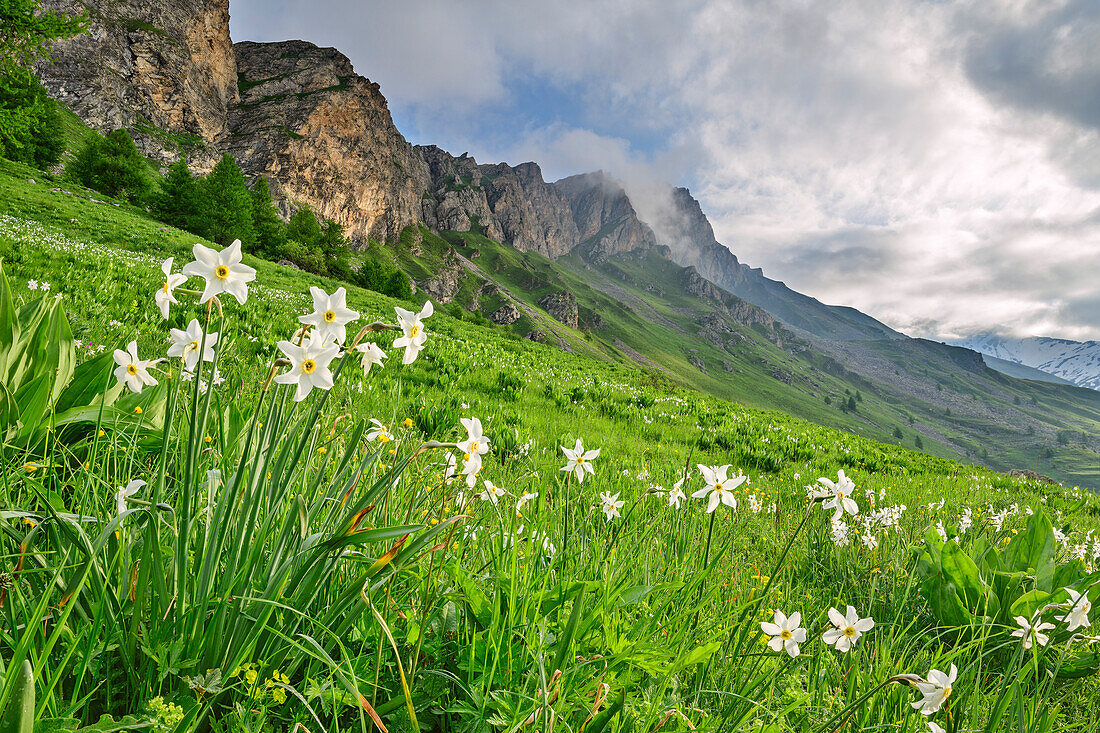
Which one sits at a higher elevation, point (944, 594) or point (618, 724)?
point (944, 594)

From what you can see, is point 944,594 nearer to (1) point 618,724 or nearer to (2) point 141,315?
(1) point 618,724

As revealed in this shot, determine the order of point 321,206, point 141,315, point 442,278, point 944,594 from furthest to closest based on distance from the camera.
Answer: point 442,278
point 321,206
point 141,315
point 944,594

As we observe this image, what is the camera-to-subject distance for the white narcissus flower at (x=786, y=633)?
166 cm

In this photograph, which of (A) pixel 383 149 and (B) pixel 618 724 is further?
(A) pixel 383 149

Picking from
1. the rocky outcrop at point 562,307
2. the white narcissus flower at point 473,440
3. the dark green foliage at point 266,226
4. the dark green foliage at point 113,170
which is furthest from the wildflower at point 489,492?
the rocky outcrop at point 562,307

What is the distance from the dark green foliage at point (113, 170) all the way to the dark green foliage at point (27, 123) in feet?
9.07

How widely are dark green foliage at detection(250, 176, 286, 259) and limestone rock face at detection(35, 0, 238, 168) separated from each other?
2830 inches

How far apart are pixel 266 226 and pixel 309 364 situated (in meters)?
69.7

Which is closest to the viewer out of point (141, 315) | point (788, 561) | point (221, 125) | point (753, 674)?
point (753, 674)

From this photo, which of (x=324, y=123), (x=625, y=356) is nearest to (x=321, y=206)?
(x=324, y=123)

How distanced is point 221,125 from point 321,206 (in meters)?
33.1

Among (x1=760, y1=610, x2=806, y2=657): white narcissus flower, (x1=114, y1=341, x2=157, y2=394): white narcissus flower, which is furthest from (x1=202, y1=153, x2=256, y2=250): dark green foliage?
(x1=760, y1=610, x2=806, y2=657): white narcissus flower

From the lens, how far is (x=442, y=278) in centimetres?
16625

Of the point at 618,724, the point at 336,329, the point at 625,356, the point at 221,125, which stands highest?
the point at 221,125
